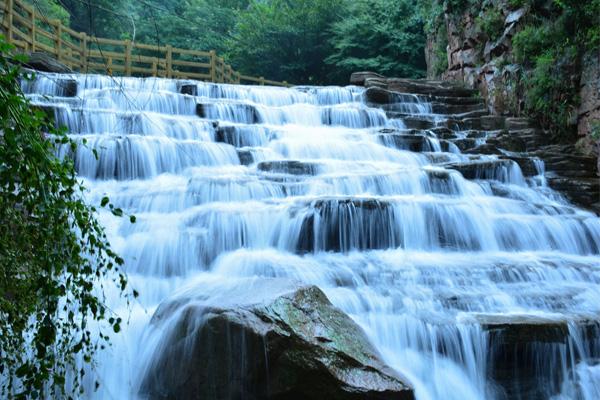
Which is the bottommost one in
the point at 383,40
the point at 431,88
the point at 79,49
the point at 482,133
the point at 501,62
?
the point at 482,133

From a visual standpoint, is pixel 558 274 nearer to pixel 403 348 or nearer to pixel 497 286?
pixel 497 286

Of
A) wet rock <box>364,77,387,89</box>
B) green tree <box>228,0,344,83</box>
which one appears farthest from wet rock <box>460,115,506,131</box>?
green tree <box>228,0,344,83</box>

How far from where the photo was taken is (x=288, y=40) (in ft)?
73.3

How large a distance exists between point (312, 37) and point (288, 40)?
42.4 inches

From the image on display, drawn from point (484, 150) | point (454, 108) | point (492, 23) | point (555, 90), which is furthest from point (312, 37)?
point (484, 150)

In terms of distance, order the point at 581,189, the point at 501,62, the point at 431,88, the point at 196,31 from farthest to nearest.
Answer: the point at 196,31 < the point at 431,88 < the point at 501,62 < the point at 581,189

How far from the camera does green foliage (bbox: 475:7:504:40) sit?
10.7 meters

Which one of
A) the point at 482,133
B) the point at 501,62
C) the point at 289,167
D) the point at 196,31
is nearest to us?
the point at 289,167

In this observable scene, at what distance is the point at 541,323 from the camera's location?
3756mm

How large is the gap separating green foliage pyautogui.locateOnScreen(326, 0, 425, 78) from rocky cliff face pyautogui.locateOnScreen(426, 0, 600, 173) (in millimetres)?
4616

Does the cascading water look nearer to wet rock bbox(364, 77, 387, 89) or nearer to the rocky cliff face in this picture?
the rocky cliff face

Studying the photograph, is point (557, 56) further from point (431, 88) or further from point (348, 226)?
point (348, 226)

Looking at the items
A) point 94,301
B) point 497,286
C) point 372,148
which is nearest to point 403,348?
point 497,286

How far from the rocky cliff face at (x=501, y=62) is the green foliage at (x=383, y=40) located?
4.62m
